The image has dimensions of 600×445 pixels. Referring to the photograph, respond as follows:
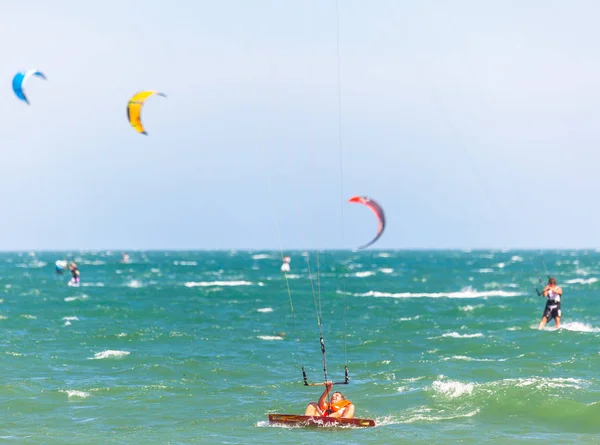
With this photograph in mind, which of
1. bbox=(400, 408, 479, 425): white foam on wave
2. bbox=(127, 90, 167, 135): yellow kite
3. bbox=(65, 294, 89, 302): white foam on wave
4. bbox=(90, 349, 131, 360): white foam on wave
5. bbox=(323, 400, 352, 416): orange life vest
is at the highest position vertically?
bbox=(127, 90, 167, 135): yellow kite

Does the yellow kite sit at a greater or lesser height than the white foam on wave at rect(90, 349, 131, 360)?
greater

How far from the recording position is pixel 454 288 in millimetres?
66625

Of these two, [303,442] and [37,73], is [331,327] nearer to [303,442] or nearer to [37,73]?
[37,73]

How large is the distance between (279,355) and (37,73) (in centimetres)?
1046

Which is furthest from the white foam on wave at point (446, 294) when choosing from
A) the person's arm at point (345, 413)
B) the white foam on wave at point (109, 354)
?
the person's arm at point (345, 413)

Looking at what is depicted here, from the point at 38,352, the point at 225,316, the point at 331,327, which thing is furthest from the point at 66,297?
the point at 38,352

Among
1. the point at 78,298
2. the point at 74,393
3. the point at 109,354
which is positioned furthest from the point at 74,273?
the point at 74,393

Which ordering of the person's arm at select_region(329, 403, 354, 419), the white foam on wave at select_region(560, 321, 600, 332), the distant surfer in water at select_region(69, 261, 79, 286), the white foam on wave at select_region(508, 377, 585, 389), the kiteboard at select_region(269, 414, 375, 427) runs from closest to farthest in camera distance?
the kiteboard at select_region(269, 414, 375, 427), the person's arm at select_region(329, 403, 354, 419), the white foam on wave at select_region(508, 377, 585, 389), the white foam on wave at select_region(560, 321, 600, 332), the distant surfer in water at select_region(69, 261, 79, 286)

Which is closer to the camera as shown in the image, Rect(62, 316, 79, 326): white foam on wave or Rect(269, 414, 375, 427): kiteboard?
Rect(269, 414, 375, 427): kiteboard

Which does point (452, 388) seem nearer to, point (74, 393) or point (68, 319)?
point (74, 393)

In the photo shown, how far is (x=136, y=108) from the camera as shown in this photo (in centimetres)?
2425

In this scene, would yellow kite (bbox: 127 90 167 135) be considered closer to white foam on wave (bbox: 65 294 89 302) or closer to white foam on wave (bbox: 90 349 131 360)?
white foam on wave (bbox: 90 349 131 360)

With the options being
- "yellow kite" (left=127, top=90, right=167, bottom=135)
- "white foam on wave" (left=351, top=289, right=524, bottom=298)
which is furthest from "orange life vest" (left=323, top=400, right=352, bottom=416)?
"white foam on wave" (left=351, top=289, right=524, bottom=298)

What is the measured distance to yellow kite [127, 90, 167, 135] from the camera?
24031 mm
